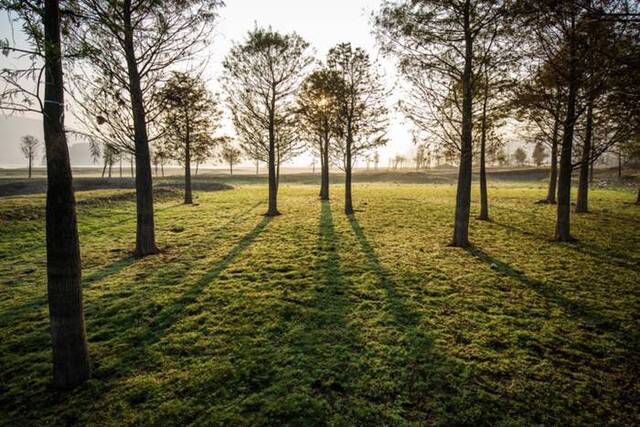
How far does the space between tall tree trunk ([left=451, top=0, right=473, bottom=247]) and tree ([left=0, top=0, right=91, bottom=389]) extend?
38.2 feet

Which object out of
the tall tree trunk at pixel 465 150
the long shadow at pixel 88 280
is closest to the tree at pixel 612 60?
the tall tree trunk at pixel 465 150

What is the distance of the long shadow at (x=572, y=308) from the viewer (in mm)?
6023

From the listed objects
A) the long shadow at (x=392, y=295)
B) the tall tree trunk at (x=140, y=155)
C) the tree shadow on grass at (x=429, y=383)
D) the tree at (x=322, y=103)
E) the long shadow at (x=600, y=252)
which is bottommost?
the tree shadow on grass at (x=429, y=383)

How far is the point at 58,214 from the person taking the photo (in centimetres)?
466

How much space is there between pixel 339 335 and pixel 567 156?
1254 cm

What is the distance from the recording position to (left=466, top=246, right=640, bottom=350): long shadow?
237 inches

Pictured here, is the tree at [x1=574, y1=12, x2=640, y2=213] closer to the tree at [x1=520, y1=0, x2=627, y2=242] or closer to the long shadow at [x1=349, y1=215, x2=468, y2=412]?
the tree at [x1=520, y1=0, x2=627, y2=242]

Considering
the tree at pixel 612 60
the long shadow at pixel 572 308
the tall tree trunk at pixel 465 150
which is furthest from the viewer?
the tall tree trunk at pixel 465 150

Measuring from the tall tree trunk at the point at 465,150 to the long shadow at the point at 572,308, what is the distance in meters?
2.48

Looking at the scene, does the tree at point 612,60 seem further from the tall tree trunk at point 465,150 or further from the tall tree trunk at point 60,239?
the tall tree trunk at point 60,239

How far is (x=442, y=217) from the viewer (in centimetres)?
1984

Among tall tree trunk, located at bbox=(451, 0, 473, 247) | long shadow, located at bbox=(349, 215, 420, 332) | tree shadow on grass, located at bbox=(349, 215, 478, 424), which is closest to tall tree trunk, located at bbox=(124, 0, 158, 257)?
long shadow, located at bbox=(349, 215, 420, 332)

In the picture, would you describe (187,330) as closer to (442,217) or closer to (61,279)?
(61,279)

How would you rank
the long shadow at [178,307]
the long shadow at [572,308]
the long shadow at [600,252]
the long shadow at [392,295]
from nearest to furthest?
1. the long shadow at [572,308]
2. the long shadow at [178,307]
3. the long shadow at [392,295]
4. the long shadow at [600,252]
